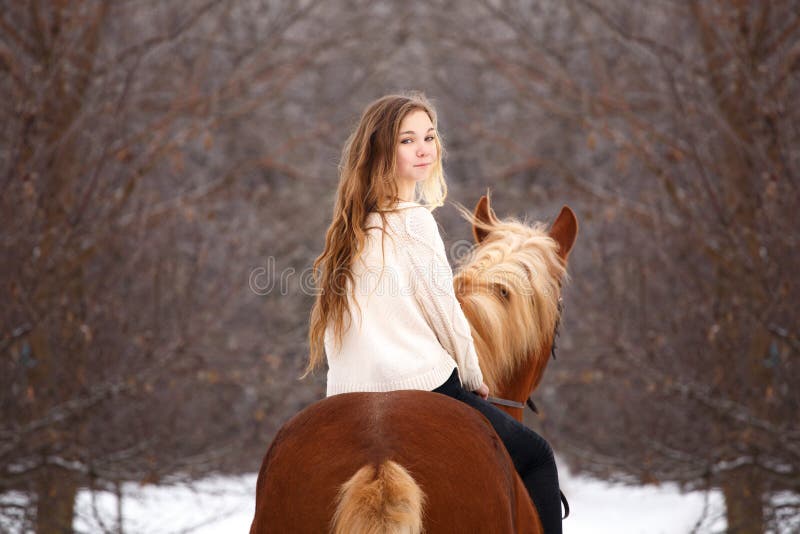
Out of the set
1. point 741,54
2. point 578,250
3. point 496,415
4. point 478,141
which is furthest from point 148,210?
point 478,141

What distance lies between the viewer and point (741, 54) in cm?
588

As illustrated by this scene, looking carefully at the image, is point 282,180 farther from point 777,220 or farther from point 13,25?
point 777,220

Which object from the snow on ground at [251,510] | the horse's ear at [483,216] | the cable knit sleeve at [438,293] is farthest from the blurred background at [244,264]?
the cable knit sleeve at [438,293]

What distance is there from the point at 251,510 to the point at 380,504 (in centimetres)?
786

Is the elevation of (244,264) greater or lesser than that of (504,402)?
greater

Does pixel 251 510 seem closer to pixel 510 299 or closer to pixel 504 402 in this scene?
pixel 504 402

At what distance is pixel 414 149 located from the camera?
3236 millimetres

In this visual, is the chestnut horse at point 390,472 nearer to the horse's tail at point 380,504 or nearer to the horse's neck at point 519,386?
the horse's tail at point 380,504

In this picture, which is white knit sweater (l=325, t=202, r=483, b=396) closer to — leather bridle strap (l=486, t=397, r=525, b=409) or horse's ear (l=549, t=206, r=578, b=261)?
leather bridle strap (l=486, t=397, r=525, b=409)

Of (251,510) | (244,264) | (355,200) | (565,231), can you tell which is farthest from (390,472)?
(251,510)

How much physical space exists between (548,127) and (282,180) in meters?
4.60

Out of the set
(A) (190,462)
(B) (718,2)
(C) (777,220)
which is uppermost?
(B) (718,2)

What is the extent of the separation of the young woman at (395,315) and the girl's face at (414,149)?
0.04m

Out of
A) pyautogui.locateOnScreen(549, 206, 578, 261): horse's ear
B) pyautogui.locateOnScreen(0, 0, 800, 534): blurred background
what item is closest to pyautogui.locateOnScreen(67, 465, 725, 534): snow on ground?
pyautogui.locateOnScreen(0, 0, 800, 534): blurred background
